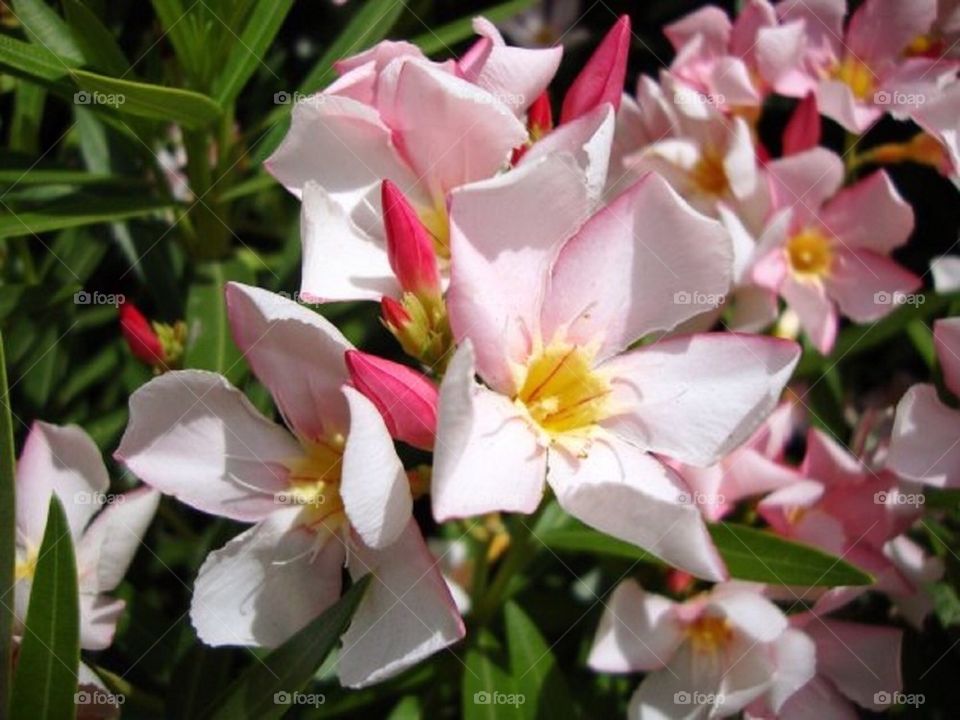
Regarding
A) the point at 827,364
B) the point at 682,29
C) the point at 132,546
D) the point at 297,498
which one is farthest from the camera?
the point at 827,364

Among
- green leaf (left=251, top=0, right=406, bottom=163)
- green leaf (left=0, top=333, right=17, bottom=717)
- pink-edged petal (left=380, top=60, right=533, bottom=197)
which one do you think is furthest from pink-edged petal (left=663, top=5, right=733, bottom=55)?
green leaf (left=0, top=333, right=17, bottom=717)

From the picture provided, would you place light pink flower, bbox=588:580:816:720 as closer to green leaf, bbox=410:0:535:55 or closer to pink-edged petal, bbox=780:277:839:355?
pink-edged petal, bbox=780:277:839:355

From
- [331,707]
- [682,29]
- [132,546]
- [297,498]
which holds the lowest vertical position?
[331,707]

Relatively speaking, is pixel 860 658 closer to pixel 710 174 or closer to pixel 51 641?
pixel 710 174

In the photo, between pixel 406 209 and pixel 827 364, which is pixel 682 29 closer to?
pixel 827 364

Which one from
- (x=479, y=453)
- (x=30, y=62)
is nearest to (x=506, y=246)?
(x=479, y=453)

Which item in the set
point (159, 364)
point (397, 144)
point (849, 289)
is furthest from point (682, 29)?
point (159, 364)
